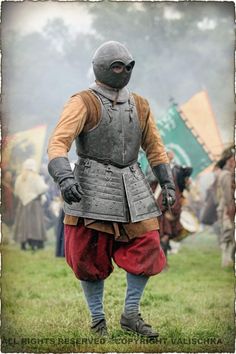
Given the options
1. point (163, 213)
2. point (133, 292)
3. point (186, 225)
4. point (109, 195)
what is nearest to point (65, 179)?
point (109, 195)

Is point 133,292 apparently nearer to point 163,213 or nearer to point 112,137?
point 112,137

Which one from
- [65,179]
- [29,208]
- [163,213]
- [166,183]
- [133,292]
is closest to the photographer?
[65,179]

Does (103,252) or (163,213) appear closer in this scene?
(103,252)

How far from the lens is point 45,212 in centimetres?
1725

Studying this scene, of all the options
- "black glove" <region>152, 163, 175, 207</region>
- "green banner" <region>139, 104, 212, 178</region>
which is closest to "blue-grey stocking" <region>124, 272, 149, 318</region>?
"black glove" <region>152, 163, 175, 207</region>

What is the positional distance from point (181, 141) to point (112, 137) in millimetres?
9658

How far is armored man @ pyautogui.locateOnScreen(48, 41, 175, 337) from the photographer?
618cm

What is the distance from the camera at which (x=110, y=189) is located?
6227mm

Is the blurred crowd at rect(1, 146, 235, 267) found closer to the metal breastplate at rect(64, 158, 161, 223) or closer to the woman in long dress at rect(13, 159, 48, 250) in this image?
the woman in long dress at rect(13, 159, 48, 250)

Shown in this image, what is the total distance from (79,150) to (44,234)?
375 inches

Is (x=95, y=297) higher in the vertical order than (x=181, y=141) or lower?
lower

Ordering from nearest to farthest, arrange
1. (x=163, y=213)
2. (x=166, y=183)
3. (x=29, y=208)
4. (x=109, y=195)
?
(x=109, y=195) → (x=166, y=183) → (x=163, y=213) → (x=29, y=208)

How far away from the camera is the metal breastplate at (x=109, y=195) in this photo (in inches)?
243

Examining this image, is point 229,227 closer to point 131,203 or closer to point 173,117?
point 173,117
